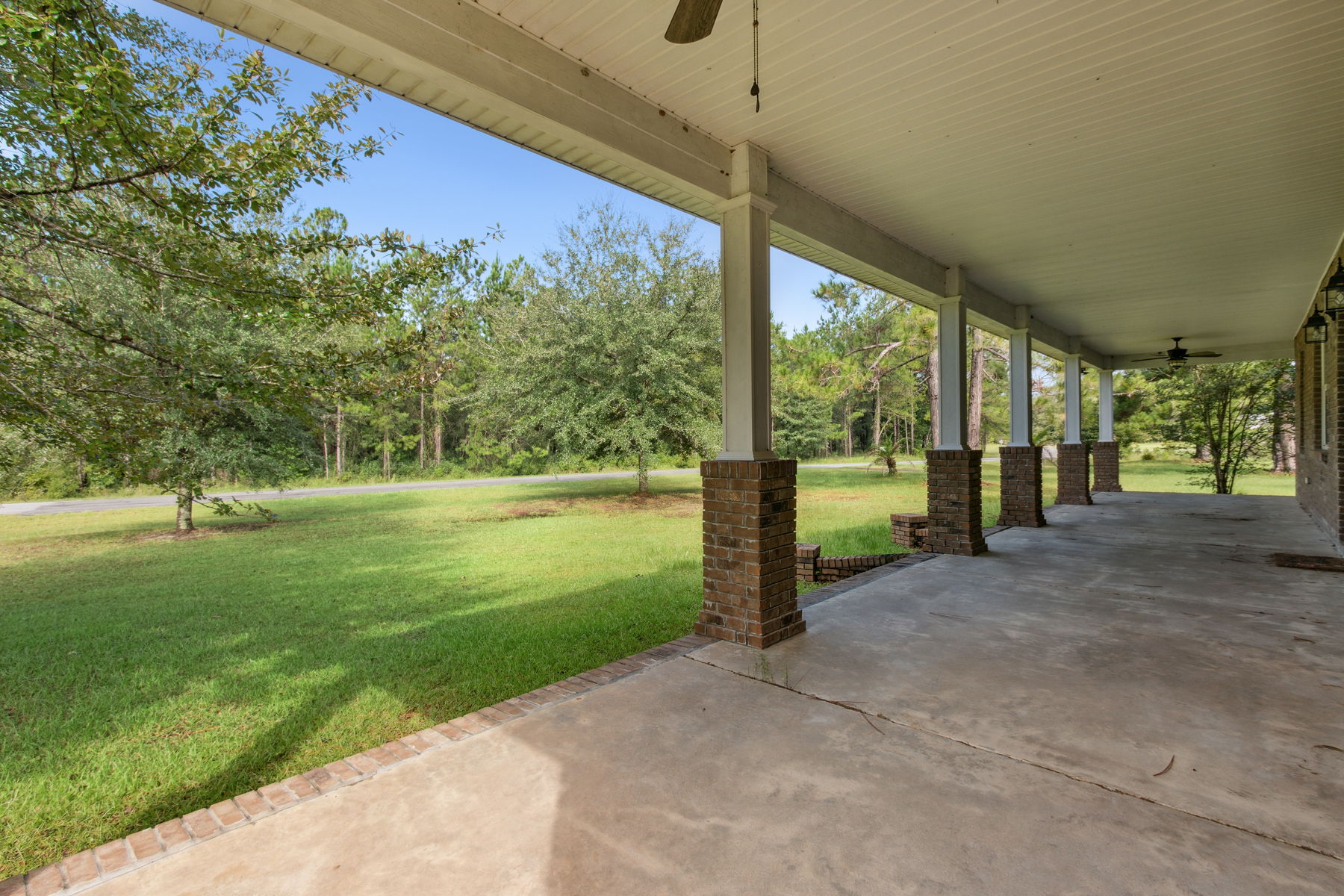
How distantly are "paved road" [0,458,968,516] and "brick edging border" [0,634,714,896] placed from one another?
8.40 meters

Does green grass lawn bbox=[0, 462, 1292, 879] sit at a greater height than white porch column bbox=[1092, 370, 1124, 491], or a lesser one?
lesser

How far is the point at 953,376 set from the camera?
572cm

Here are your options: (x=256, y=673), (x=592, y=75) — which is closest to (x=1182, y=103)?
(x=592, y=75)

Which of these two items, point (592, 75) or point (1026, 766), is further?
point (592, 75)

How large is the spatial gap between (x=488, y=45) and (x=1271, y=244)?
6.46m

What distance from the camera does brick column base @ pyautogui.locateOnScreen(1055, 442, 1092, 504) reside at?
31.7ft

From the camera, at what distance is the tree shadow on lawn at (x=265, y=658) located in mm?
2623

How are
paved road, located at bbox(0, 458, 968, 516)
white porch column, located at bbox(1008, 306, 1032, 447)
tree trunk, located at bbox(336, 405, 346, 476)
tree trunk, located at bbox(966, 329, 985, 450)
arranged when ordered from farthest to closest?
tree trunk, located at bbox(966, 329, 985, 450), tree trunk, located at bbox(336, 405, 346, 476), paved road, located at bbox(0, 458, 968, 516), white porch column, located at bbox(1008, 306, 1032, 447)

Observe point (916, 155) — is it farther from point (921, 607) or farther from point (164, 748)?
point (164, 748)

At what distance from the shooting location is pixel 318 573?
6.63 m

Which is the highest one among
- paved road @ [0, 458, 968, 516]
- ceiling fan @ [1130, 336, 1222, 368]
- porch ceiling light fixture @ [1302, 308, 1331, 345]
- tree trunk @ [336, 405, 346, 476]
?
ceiling fan @ [1130, 336, 1222, 368]

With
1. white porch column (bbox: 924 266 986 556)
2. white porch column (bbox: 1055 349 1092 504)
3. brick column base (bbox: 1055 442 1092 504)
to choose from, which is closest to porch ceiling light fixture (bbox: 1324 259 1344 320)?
white porch column (bbox: 924 266 986 556)

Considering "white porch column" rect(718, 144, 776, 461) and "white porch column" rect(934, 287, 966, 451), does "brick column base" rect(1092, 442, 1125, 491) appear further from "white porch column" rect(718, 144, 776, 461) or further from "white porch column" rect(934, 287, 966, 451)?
"white porch column" rect(718, 144, 776, 461)

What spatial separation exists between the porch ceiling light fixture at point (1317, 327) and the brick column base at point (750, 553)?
6103mm
